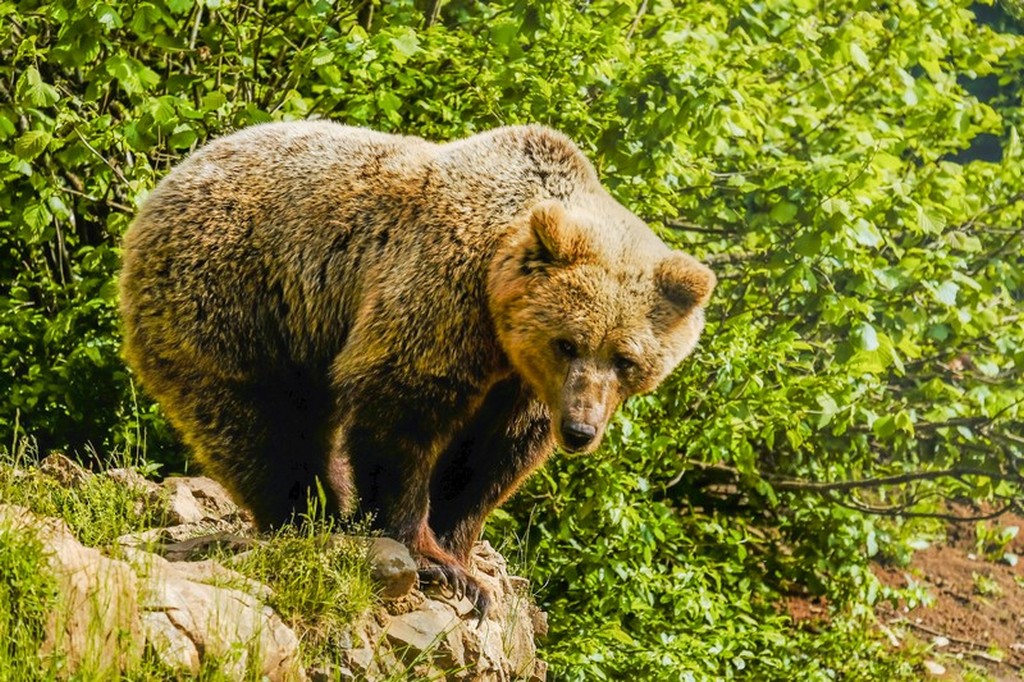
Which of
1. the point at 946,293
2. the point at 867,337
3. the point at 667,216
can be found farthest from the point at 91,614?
the point at 667,216

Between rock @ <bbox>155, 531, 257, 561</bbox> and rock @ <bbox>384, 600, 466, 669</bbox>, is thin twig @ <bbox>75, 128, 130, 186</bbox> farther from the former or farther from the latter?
rock @ <bbox>384, 600, 466, 669</bbox>

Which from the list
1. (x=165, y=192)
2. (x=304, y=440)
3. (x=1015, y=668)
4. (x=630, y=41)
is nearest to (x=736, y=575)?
(x=1015, y=668)

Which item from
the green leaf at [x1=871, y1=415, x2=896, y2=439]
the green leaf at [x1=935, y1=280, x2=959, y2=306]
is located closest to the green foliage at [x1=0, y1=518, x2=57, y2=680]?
the green leaf at [x1=871, y1=415, x2=896, y2=439]

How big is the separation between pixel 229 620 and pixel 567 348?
1552 millimetres

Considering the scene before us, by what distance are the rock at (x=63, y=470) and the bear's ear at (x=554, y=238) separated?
220 cm

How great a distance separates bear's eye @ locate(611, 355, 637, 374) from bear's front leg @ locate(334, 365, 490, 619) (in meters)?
0.56

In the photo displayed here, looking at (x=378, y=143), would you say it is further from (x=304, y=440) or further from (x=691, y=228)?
(x=691, y=228)

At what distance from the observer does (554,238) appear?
4.93 meters

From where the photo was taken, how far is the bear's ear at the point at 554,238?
16.1 feet

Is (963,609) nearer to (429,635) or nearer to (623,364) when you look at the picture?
(623,364)

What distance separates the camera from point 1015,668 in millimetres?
9453

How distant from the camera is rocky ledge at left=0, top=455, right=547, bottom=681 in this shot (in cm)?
381

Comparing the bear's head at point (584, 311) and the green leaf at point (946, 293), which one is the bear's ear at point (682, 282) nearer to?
the bear's head at point (584, 311)

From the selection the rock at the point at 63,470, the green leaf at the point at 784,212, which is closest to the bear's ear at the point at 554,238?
the rock at the point at 63,470
